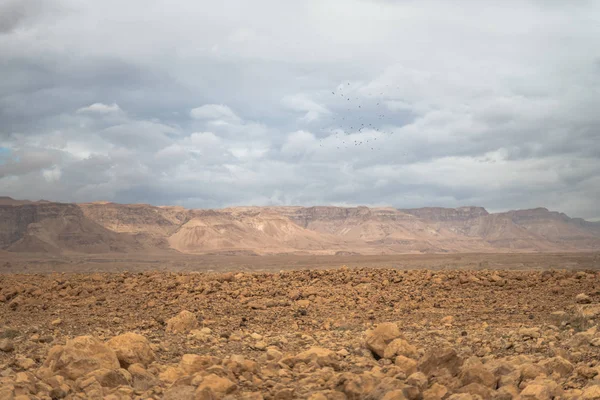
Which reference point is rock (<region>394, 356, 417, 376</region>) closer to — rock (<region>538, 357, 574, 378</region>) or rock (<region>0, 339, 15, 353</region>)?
rock (<region>538, 357, 574, 378</region>)

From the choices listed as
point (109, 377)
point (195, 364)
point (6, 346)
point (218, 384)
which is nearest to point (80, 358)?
point (109, 377)

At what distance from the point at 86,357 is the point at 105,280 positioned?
1247 centimetres

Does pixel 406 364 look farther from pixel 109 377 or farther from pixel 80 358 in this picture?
pixel 80 358

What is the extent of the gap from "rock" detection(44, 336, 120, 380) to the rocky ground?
17 mm

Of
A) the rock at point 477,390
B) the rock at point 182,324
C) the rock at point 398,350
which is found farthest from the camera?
the rock at point 182,324

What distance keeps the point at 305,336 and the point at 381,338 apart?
229 cm

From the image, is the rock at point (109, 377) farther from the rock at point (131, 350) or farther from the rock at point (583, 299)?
the rock at point (583, 299)

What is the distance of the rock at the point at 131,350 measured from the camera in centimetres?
822

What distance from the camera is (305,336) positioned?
11.1m

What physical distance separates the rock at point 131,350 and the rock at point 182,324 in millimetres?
3040

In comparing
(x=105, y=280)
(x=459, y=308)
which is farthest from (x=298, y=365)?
(x=105, y=280)

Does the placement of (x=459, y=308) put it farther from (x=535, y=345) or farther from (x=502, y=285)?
(x=535, y=345)

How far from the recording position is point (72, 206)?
159125 mm

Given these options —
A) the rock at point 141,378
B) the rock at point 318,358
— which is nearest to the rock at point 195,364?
the rock at point 141,378
